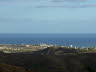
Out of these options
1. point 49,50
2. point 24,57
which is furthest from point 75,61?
point 49,50

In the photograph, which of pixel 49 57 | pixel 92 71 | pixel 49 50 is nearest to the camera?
pixel 92 71

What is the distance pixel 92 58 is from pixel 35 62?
9.44 m

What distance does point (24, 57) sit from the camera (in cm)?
6216

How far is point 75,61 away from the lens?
56625 mm

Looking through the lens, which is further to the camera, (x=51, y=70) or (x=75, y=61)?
(x=75, y=61)

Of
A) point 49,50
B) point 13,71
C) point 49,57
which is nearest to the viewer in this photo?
point 13,71

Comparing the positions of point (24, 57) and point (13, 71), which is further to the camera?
point (24, 57)

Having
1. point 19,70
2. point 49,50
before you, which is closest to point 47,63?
point 19,70

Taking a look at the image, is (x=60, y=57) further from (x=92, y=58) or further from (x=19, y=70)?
(x=19, y=70)

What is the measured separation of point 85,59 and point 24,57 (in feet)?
36.5

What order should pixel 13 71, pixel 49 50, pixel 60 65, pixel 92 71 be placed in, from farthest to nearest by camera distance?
pixel 49 50 < pixel 60 65 < pixel 92 71 < pixel 13 71

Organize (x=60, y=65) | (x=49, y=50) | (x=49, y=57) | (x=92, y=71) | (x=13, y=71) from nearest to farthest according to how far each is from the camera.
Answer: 1. (x=13, y=71)
2. (x=92, y=71)
3. (x=60, y=65)
4. (x=49, y=57)
5. (x=49, y=50)

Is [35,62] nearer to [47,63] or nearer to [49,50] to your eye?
[47,63]

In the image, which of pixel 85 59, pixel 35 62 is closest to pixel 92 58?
pixel 85 59
